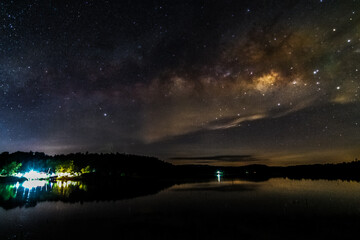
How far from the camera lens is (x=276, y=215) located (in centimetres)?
2767

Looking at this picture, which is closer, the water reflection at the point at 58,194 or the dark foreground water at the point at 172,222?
the dark foreground water at the point at 172,222

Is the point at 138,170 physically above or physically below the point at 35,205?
above

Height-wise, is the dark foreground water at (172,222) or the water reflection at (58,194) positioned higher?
the water reflection at (58,194)

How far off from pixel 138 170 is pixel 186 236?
6792 inches

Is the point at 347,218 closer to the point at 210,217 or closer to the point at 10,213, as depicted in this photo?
the point at 210,217

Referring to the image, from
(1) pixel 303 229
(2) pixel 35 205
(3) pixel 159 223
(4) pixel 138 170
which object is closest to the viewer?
(1) pixel 303 229

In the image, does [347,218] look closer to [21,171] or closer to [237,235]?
[237,235]

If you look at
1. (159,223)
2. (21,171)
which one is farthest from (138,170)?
(159,223)

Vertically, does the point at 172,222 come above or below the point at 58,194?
below

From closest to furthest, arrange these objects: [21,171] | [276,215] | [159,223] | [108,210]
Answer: [159,223] < [276,215] < [108,210] < [21,171]

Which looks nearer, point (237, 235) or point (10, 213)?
point (237, 235)

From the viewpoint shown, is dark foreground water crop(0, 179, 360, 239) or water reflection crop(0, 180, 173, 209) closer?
dark foreground water crop(0, 179, 360, 239)

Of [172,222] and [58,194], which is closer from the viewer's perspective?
[172,222]

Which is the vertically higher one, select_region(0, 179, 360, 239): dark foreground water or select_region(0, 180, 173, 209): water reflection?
select_region(0, 180, 173, 209): water reflection
